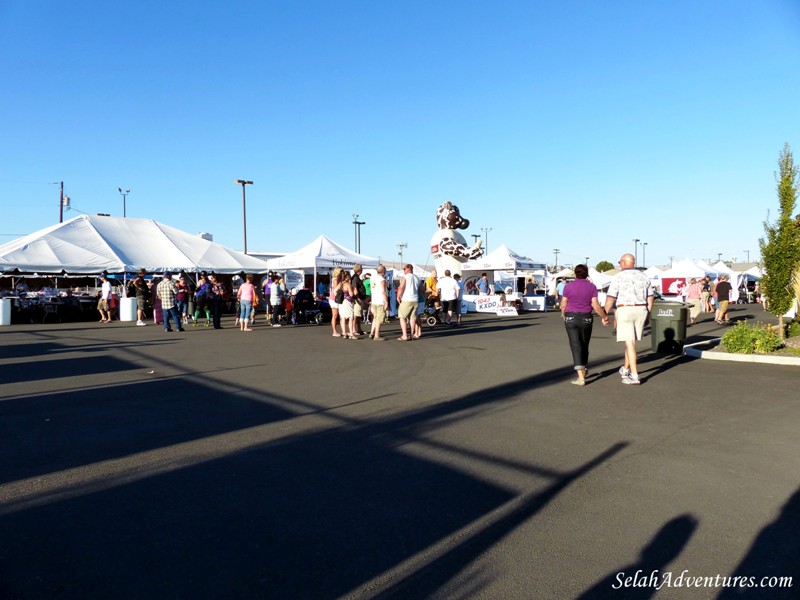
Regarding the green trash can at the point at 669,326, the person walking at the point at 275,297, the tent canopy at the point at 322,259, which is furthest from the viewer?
the tent canopy at the point at 322,259

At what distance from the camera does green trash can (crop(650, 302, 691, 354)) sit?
38.9 feet

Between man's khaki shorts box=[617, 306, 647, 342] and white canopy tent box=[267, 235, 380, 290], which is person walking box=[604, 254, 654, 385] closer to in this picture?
man's khaki shorts box=[617, 306, 647, 342]

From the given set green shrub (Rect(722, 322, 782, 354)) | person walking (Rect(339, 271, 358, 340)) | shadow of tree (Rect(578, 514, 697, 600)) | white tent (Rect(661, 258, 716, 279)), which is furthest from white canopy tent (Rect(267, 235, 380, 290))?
white tent (Rect(661, 258, 716, 279))

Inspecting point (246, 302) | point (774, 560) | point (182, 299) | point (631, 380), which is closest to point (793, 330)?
point (631, 380)

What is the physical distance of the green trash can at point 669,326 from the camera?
11852 mm

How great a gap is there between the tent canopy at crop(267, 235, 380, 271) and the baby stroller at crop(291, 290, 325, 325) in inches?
119

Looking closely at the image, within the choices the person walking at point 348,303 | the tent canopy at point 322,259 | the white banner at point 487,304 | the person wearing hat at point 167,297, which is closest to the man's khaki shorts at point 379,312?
the person walking at point 348,303

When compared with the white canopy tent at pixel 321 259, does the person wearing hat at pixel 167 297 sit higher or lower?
lower

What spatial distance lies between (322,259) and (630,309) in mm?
16105

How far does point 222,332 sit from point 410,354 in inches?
299

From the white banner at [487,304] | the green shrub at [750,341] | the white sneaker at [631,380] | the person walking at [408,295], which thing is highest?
the person walking at [408,295]

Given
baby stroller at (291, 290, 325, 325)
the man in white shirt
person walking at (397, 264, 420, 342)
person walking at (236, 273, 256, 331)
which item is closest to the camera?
person walking at (397, 264, 420, 342)

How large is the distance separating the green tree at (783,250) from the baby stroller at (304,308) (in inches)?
516

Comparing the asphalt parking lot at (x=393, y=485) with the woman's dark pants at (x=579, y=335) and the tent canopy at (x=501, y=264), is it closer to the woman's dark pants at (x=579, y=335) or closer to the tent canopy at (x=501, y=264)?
the woman's dark pants at (x=579, y=335)
